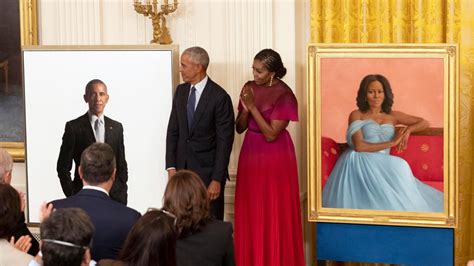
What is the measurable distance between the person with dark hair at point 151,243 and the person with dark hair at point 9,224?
770mm

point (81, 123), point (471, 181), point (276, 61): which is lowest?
point (471, 181)

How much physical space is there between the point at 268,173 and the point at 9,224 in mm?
3197

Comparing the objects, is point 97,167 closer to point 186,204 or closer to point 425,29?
point 186,204

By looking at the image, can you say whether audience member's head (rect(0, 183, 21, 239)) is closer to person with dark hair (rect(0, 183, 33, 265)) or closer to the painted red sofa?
person with dark hair (rect(0, 183, 33, 265))

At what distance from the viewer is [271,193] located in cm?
741

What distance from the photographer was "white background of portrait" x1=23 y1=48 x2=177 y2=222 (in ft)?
24.8

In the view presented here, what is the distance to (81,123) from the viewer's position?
7.70 meters

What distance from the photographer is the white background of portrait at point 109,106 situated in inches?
298

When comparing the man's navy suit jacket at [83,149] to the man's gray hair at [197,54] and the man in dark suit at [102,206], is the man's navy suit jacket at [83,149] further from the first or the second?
the man in dark suit at [102,206]

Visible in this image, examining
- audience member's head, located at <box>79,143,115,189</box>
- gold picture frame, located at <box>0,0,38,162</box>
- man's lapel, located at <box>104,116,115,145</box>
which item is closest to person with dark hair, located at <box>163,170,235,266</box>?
audience member's head, located at <box>79,143,115,189</box>

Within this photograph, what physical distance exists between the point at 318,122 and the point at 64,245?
3620mm

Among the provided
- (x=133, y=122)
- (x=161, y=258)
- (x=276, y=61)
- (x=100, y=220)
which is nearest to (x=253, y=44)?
(x=276, y=61)

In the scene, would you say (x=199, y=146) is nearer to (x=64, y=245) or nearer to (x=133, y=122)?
(x=133, y=122)

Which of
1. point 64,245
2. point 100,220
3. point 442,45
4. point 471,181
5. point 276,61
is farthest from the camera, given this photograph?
point 471,181
